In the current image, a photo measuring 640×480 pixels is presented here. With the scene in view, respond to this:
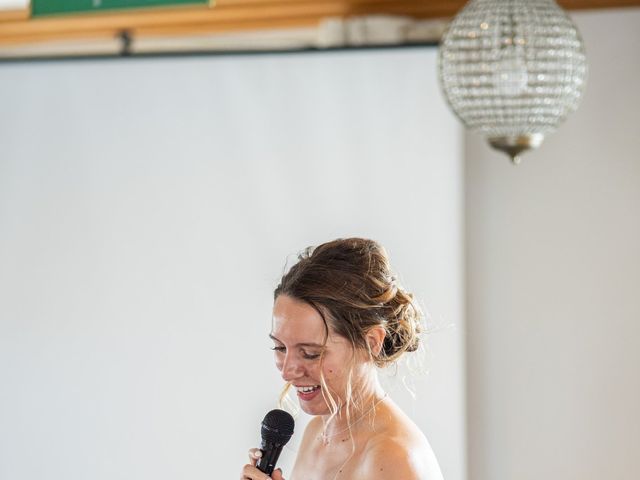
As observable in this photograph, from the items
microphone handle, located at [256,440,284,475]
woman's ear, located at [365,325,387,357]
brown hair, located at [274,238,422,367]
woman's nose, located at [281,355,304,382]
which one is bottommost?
microphone handle, located at [256,440,284,475]

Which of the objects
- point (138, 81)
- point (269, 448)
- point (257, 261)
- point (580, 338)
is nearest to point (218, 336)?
point (257, 261)

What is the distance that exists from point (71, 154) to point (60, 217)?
0.77 ft

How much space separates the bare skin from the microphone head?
0.05 m

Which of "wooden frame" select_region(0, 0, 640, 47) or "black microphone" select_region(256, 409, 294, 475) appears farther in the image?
"wooden frame" select_region(0, 0, 640, 47)

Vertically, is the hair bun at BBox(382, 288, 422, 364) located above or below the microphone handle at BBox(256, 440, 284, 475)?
above

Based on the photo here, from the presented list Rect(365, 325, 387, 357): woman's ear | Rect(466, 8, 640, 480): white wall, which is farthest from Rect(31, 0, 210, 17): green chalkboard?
Rect(365, 325, 387, 357): woman's ear

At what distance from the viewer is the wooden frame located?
3.84m

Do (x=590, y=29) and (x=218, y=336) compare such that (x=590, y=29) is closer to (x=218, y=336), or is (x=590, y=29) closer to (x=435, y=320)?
(x=435, y=320)

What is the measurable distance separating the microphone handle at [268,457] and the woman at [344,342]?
0.05 feet

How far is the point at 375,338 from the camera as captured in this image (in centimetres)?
224

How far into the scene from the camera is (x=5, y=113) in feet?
13.4

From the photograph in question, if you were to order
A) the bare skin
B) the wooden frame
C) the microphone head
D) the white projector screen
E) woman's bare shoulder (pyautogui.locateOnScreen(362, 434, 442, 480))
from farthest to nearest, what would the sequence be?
1. the wooden frame
2. the white projector screen
3. the microphone head
4. the bare skin
5. woman's bare shoulder (pyautogui.locateOnScreen(362, 434, 442, 480))

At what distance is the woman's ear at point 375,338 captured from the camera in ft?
7.30

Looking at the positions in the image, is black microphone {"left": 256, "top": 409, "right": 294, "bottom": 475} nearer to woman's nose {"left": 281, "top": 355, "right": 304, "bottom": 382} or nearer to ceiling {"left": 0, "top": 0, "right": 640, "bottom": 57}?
woman's nose {"left": 281, "top": 355, "right": 304, "bottom": 382}
